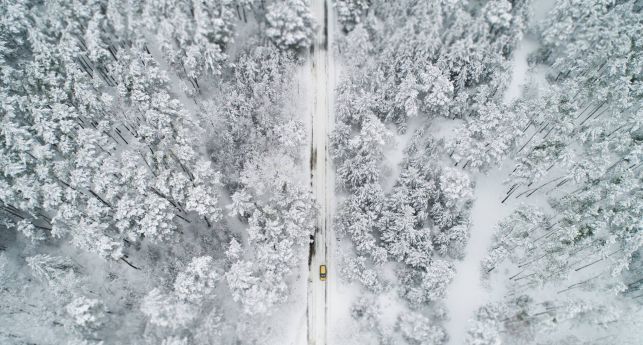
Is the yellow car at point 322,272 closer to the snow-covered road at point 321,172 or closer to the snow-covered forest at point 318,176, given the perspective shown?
the snow-covered forest at point 318,176

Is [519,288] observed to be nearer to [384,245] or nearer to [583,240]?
[583,240]

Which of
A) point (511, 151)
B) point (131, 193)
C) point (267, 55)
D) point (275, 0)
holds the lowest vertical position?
point (131, 193)

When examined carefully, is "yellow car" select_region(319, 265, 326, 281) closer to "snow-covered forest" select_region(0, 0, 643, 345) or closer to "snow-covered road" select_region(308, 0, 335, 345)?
"snow-covered forest" select_region(0, 0, 643, 345)

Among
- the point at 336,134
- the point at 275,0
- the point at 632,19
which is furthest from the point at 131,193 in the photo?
the point at 632,19

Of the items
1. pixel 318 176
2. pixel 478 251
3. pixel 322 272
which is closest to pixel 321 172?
pixel 318 176

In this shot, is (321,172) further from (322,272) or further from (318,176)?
(322,272)
